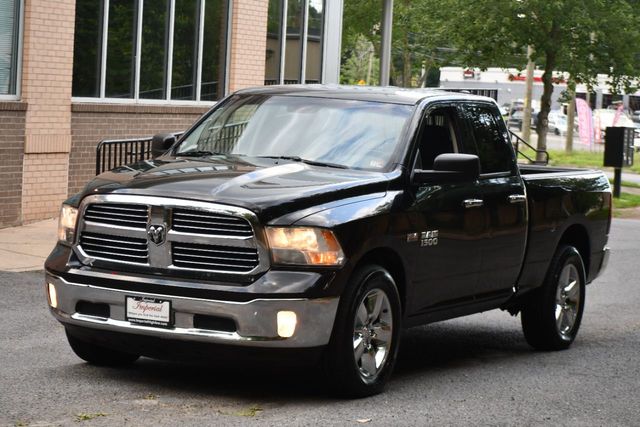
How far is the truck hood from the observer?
7.55 m

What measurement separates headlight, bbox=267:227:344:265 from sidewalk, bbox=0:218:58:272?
6.68m

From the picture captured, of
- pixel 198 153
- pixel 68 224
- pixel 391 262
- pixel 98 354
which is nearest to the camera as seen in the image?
pixel 68 224

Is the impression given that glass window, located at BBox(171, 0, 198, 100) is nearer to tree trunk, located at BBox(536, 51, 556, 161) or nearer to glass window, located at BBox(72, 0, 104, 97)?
glass window, located at BBox(72, 0, 104, 97)

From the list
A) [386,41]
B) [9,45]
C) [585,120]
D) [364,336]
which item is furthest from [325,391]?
[585,120]

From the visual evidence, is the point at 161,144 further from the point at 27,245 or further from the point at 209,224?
the point at 27,245

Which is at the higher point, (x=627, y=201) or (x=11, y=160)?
(x=11, y=160)

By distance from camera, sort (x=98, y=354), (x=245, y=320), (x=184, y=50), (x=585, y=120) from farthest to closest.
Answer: (x=585, y=120) < (x=184, y=50) < (x=98, y=354) < (x=245, y=320)

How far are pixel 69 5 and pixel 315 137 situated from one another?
1015cm

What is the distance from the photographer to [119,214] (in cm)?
783

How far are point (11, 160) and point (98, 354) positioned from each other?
30.1 ft

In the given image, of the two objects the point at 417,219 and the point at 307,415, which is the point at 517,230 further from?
the point at 307,415

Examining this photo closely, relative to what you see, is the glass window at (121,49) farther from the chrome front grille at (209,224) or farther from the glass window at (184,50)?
the chrome front grille at (209,224)

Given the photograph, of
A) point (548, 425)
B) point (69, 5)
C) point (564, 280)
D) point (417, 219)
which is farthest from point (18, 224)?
point (548, 425)

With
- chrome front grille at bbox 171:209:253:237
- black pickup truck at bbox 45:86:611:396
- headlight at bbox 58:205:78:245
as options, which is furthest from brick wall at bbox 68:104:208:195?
chrome front grille at bbox 171:209:253:237
